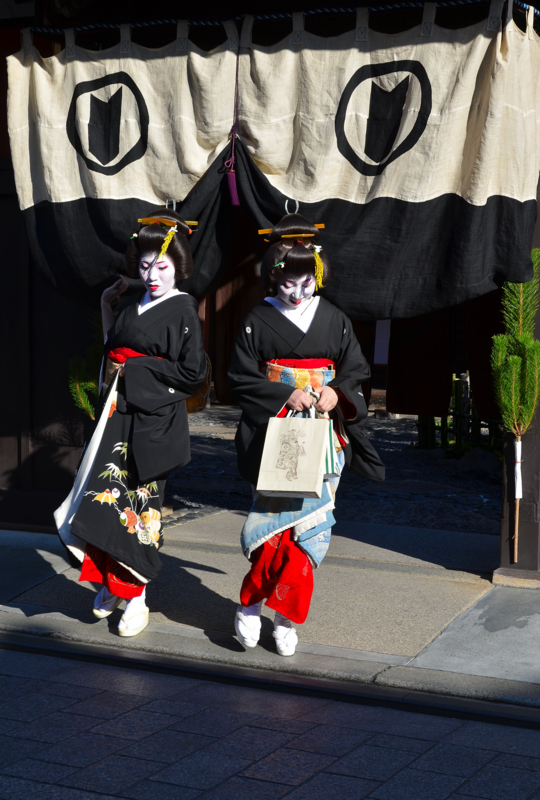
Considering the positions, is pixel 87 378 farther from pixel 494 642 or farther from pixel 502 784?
pixel 502 784

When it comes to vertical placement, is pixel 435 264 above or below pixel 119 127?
below

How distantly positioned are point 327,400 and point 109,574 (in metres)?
1.39

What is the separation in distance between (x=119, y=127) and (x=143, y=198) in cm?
45

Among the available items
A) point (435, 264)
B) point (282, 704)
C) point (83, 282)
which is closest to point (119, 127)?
point (83, 282)

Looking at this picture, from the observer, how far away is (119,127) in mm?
4957

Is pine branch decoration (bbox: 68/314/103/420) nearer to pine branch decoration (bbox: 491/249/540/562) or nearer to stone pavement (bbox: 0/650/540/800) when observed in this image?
stone pavement (bbox: 0/650/540/800)

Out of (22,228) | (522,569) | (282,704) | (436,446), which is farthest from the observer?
(436,446)

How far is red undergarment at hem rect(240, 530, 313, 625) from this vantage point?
12.6ft

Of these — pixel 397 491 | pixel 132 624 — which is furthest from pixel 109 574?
pixel 397 491

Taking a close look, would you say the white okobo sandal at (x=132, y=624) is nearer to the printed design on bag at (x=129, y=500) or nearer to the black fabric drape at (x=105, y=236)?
the printed design on bag at (x=129, y=500)

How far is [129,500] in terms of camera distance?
13.7 feet

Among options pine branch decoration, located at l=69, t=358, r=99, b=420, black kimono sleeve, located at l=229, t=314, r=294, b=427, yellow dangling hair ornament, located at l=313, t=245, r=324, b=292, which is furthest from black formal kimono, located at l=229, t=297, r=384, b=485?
pine branch decoration, located at l=69, t=358, r=99, b=420

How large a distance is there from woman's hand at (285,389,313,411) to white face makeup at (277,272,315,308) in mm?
429

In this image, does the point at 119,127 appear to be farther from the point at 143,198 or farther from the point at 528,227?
the point at 528,227
